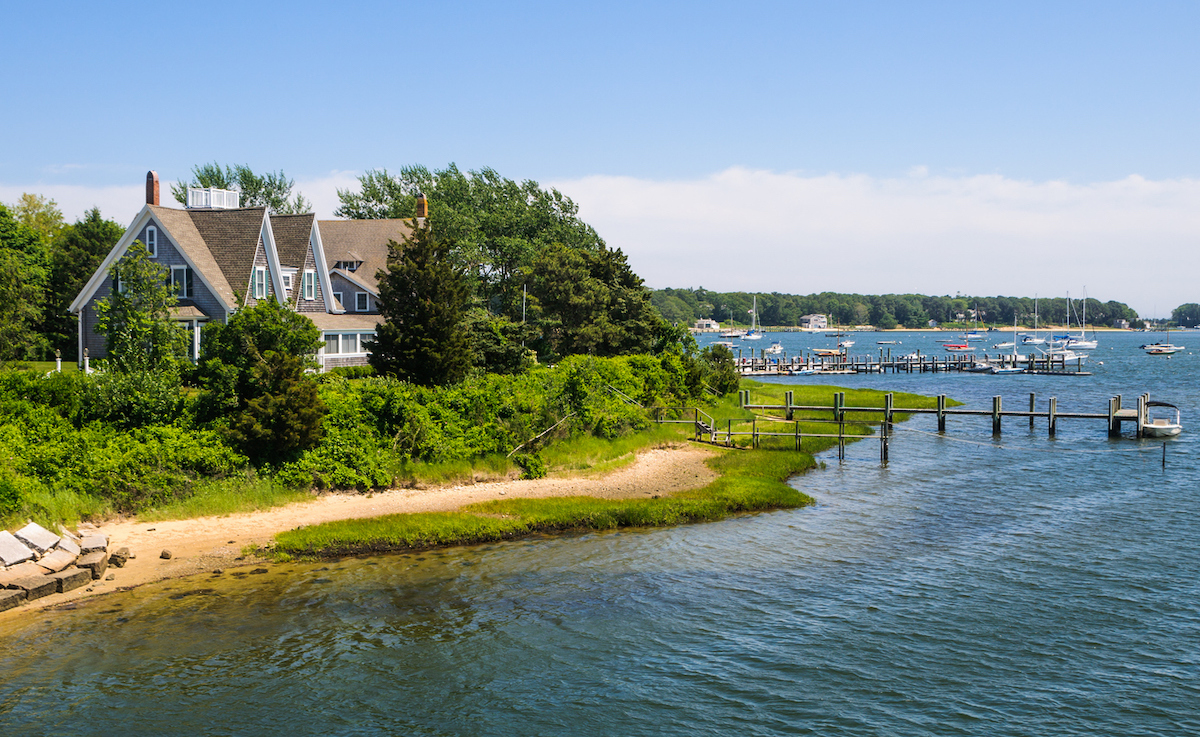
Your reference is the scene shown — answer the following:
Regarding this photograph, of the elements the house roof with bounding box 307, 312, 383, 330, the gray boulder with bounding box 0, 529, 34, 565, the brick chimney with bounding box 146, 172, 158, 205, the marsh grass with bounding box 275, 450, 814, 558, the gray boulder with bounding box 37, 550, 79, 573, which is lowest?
the marsh grass with bounding box 275, 450, 814, 558

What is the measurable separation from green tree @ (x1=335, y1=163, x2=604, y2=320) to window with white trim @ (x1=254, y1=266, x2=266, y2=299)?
20713mm

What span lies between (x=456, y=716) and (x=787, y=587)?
10.6 m

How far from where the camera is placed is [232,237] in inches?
1934

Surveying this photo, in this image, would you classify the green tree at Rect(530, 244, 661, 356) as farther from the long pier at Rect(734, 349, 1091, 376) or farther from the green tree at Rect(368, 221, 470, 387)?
the long pier at Rect(734, 349, 1091, 376)

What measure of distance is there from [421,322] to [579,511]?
12085 mm

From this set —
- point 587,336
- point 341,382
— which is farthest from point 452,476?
point 587,336

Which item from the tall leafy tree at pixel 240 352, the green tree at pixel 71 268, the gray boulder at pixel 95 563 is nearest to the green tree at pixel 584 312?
the tall leafy tree at pixel 240 352

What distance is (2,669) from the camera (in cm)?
1700

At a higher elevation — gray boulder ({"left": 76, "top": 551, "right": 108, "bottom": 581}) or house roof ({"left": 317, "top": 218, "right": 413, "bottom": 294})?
house roof ({"left": 317, "top": 218, "right": 413, "bottom": 294})

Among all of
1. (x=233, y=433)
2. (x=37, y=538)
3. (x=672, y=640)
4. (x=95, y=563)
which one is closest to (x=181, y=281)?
(x=233, y=433)

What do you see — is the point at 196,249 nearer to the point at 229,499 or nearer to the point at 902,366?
the point at 229,499

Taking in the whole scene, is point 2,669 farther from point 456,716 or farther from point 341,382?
point 341,382

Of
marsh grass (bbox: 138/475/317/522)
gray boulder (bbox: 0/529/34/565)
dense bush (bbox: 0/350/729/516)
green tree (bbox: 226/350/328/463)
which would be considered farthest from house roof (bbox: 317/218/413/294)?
gray boulder (bbox: 0/529/34/565)

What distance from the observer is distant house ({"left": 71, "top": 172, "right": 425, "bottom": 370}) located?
45.5 m
